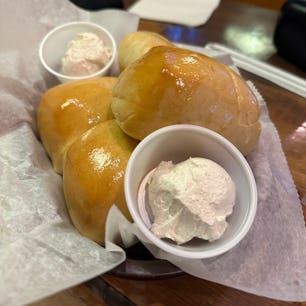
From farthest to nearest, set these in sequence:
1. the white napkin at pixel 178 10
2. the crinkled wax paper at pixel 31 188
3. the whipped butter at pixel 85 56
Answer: the white napkin at pixel 178 10, the whipped butter at pixel 85 56, the crinkled wax paper at pixel 31 188

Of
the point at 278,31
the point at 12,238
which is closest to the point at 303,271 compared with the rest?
the point at 12,238

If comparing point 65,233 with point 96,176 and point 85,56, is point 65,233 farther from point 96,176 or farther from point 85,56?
point 85,56

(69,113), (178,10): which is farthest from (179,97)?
(178,10)

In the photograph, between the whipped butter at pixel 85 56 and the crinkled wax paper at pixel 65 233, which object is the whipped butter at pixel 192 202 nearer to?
the crinkled wax paper at pixel 65 233

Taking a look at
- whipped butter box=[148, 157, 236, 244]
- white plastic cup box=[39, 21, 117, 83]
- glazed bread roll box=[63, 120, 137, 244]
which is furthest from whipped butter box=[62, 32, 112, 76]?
whipped butter box=[148, 157, 236, 244]

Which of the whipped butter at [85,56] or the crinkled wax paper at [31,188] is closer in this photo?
the crinkled wax paper at [31,188]

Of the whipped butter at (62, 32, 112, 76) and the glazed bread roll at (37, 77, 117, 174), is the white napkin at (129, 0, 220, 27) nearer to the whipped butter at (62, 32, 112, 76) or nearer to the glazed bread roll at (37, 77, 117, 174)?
the whipped butter at (62, 32, 112, 76)

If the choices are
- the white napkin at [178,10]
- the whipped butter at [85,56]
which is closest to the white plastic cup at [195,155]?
→ the whipped butter at [85,56]
